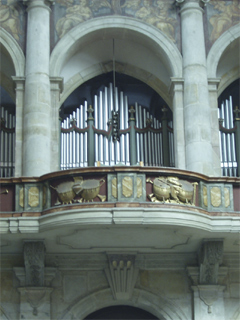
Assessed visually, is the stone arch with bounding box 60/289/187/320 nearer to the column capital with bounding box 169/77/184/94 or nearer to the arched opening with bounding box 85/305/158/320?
the arched opening with bounding box 85/305/158/320

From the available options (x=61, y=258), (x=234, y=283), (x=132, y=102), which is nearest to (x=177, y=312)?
(x=234, y=283)

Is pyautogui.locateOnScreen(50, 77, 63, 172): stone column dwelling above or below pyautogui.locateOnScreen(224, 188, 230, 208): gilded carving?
above

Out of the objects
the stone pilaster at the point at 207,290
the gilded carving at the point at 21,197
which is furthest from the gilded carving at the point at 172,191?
the gilded carving at the point at 21,197

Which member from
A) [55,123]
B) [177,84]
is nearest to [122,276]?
[55,123]

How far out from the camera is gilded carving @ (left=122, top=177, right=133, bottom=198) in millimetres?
18719

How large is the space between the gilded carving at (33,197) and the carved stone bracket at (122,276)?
283 centimetres

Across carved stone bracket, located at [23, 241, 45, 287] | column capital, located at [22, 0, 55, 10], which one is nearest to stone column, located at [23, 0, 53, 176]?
column capital, located at [22, 0, 55, 10]

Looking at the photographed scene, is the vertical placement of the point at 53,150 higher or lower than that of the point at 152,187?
higher

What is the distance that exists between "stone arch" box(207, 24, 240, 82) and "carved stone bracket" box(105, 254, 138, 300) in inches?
239

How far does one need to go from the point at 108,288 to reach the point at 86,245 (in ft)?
5.09

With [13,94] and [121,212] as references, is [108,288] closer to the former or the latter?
[121,212]

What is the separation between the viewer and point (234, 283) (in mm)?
21500

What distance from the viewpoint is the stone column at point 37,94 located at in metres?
21.5

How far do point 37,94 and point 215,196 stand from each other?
593 centimetres
